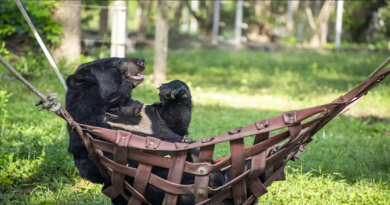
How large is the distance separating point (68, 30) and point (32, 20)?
586mm

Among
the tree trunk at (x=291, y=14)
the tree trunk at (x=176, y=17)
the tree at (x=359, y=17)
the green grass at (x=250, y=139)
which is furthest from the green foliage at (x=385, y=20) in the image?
the tree trunk at (x=176, y=17)

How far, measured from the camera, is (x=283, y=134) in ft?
8.40

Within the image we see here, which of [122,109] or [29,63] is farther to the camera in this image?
[29,63]

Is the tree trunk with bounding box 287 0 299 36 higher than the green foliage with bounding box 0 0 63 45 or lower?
higher

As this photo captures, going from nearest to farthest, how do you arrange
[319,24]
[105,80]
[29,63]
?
[105,80]
[29,63]
[319,24]

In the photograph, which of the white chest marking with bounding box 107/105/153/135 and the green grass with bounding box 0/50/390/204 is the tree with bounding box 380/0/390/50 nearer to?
the green grass with bounding box 0/50/390/204

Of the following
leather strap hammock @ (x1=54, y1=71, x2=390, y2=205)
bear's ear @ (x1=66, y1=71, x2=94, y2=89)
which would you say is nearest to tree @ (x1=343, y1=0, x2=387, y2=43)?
bear's ear @ (x1=66, y1=71, x2=94, y2=89)

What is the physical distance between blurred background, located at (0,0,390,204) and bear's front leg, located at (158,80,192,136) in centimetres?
76

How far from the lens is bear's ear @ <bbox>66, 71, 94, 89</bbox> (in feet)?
10.3

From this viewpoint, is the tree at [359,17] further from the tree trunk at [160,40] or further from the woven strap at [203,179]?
the woven strap at [203,179]

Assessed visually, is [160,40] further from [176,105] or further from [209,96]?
[176,105]

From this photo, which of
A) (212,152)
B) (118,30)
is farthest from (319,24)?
(212,152)

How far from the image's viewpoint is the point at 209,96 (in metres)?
8.78

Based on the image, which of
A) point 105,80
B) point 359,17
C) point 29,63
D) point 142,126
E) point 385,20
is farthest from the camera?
point 359,17
